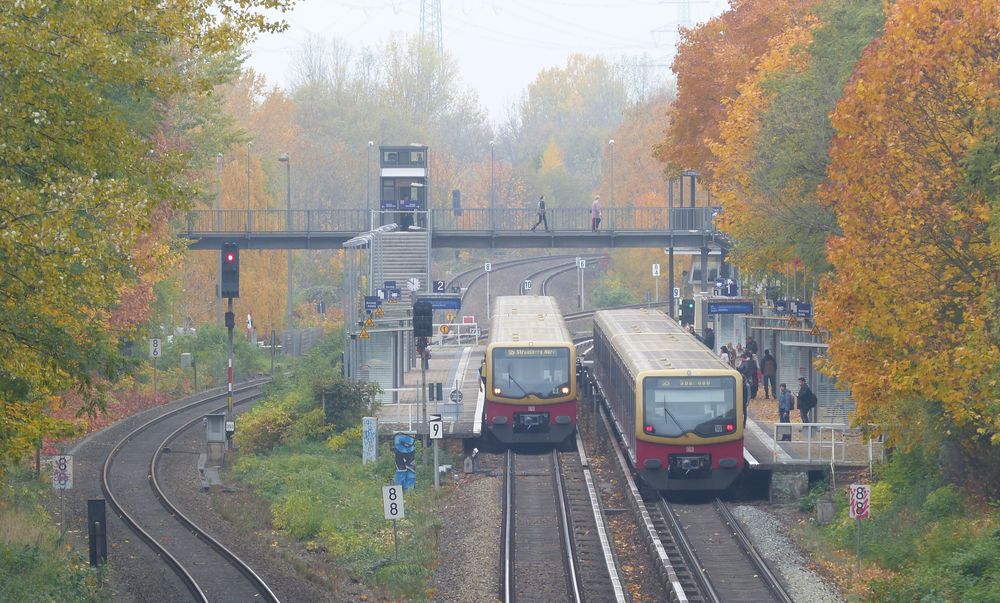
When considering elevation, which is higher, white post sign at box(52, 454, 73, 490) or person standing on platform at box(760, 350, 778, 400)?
person standing on platform at box(760, 350, 778, 400)

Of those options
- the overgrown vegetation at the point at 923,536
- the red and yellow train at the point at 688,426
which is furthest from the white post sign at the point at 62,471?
the overgrown vegetation at the point at 923,536

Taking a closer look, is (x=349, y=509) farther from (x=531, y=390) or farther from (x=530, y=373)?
(x=530, y=373)

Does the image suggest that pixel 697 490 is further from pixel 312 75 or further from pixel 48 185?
pixel 312 75

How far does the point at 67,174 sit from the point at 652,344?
1641cm

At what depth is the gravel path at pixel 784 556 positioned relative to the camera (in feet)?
57.1

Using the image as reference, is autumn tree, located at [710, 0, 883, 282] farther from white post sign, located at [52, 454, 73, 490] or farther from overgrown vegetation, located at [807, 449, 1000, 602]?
white post sign, located at [52, 454, 73, 490]

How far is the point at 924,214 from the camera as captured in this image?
18.5 metres

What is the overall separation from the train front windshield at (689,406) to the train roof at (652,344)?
0.44 metres

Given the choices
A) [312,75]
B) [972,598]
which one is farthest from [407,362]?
[312,75]

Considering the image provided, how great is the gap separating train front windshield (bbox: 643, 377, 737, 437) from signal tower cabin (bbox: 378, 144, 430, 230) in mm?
26856

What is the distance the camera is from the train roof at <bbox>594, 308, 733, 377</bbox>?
2381 cm

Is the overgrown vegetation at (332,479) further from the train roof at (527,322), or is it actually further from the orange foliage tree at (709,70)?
the orange foliage tree at (709,70)

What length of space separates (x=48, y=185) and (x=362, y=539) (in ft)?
33.9

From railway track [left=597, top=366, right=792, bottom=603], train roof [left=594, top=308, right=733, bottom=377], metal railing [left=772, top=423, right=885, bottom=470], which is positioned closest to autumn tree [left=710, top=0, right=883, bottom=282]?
train roof [left=594, top=308, right=733, bottom=377]
